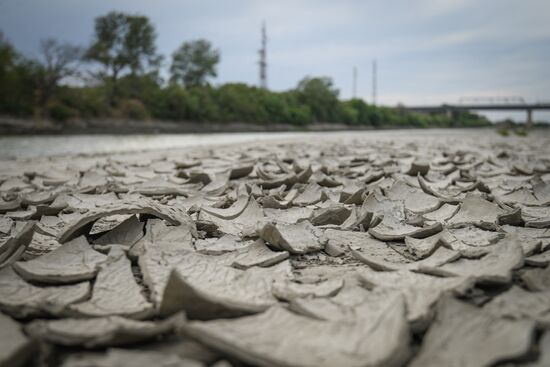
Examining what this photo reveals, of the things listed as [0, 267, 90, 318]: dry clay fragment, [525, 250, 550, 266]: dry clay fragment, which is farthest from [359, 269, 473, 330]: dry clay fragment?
[0, 267, 90, 318]: dry clay fragment

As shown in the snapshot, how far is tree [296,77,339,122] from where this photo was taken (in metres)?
46.5

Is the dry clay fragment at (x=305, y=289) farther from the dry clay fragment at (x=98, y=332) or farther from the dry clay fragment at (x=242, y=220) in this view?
the dry clay fragment at (x=242, y=220)

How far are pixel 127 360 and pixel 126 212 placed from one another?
2.37ft

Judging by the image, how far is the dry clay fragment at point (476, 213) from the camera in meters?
1.47

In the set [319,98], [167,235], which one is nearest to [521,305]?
[167,235]

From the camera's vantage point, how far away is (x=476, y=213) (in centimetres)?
154

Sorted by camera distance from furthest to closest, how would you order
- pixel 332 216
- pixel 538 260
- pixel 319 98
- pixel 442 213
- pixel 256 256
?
pixel 319 98, pixel 442 213, pixel 332 216, pixel 256 256, pixel 538 260

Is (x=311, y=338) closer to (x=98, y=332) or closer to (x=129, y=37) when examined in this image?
(x=98, y=332)

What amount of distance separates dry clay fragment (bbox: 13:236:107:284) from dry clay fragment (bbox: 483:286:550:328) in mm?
841

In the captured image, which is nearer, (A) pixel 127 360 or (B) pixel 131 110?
(A) pixel 127 360

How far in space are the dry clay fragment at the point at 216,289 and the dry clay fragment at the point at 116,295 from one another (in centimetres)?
A: 8

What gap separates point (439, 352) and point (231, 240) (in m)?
0.77

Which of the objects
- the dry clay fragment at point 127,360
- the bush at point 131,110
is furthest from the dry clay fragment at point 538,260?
the bush at point 131,110

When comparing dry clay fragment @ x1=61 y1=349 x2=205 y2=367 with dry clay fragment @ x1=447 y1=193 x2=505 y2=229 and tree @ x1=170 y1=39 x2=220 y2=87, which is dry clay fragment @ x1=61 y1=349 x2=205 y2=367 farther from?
tree @ x1=170 y1=39 x2=220 y2=87
